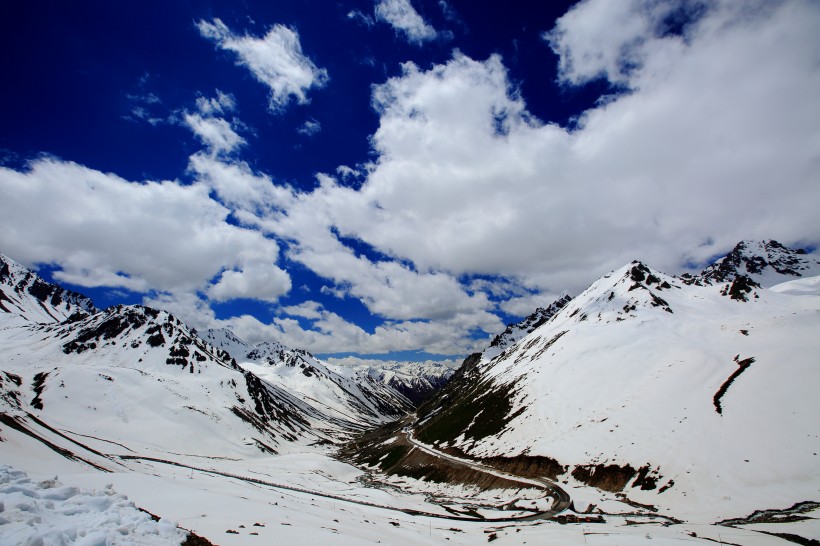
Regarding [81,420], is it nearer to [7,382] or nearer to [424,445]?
[7,382]

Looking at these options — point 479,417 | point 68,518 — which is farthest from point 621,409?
point 68,518

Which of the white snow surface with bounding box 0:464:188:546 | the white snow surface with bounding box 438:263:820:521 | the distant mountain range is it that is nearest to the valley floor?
the white snow surface with bounding box 0:464:188:546

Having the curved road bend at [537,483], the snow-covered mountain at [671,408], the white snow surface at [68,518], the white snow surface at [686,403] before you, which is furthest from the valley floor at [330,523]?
the white snow surface at [686,403]

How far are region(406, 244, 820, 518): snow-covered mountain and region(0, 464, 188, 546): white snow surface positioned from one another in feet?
182

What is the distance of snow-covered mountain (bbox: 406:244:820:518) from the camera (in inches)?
2074

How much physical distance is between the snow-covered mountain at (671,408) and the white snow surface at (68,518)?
55.5m

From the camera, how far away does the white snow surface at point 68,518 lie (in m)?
12.4

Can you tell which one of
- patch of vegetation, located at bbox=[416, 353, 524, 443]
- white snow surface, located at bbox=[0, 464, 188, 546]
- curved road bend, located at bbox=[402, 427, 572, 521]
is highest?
patch of vegetation, located at bbox=[416, 353, 524, 443]

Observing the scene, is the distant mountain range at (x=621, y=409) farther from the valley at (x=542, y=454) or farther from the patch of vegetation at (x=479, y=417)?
the patch of vegetation at (x=479, y=417)

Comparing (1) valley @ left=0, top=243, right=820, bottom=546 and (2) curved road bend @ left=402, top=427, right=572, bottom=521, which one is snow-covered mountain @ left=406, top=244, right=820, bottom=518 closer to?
(1) valley @ left=0, top=243, right=820, bottom=546

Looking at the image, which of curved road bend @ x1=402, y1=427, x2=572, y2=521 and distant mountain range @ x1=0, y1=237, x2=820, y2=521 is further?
distant mountain range @ x1=0, y1=237, x2=820, y2=521

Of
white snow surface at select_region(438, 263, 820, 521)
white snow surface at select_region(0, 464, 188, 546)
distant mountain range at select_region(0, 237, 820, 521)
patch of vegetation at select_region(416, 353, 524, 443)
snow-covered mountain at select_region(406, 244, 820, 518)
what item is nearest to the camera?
white snow surface at select_region(0, 464, 188, 546)

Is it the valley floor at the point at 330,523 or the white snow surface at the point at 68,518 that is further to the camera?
the valley floor at the point at 330,523

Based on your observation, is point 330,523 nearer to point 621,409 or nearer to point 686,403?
point 621,409
